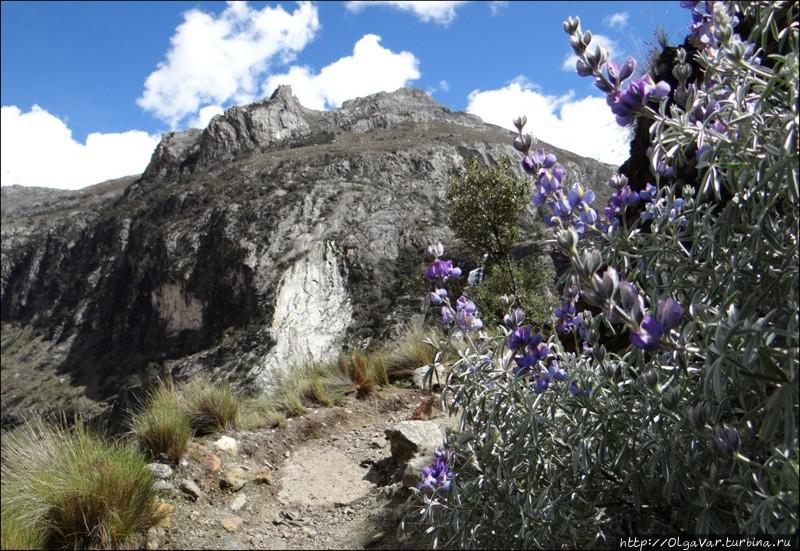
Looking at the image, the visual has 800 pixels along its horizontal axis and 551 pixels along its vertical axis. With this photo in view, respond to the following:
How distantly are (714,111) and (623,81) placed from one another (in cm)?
33

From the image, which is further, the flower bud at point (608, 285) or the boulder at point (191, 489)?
the boulder at point (191, 489)

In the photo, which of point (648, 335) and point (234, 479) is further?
point (234, 479)

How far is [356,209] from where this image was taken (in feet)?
118

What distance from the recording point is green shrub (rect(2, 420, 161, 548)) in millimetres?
2764

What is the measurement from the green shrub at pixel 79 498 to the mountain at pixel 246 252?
864cm

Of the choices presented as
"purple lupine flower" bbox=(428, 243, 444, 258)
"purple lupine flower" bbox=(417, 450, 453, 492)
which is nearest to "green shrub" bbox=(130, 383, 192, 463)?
"purple lupine flower" bbox=(417, 450, 453, 492)

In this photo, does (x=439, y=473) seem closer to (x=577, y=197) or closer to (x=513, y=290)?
(x=577, y=197)

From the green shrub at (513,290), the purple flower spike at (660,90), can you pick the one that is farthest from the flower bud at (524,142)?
the green shrub at (513,290)

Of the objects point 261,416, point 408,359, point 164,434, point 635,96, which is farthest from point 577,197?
point 408,359

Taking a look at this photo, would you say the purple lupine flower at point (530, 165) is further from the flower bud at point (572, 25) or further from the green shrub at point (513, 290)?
the green shrub at point (513, 290)

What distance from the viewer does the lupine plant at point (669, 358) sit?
164cm

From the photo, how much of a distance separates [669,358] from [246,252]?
35.1 m

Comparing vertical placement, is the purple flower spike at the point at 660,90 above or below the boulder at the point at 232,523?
above

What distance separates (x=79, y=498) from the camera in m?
2.83
